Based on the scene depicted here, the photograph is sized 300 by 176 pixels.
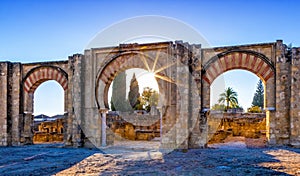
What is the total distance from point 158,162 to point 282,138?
12.7 ft

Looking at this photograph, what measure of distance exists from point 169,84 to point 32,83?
195 inches

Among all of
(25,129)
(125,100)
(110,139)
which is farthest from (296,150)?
(125,100)

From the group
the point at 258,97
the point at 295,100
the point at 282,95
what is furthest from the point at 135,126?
the point at 258,97

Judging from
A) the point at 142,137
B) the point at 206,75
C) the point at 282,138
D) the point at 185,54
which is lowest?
the point at 142,137

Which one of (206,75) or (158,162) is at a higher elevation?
(206,75)

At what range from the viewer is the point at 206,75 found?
315 inches

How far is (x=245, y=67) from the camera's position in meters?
7.83

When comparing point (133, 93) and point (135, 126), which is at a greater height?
point (133, 93)

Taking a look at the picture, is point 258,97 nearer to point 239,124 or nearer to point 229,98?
point 229,98

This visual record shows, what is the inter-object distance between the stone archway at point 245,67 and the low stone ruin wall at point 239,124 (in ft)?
13.7

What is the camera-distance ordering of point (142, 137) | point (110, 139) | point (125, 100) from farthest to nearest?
point (125, 100) → point (142, 137) → point (110, 139)

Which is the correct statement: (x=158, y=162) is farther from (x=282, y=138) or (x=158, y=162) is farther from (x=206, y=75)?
(x=282, y=138)

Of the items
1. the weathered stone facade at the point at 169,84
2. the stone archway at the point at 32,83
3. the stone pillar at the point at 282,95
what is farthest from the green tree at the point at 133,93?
the stone pillar at the point at 282,95

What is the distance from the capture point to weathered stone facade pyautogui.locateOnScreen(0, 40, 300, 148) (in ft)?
24.7
